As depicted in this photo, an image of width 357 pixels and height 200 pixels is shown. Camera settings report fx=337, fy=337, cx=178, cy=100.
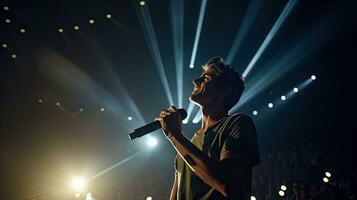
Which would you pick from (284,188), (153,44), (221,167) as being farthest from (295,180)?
(221,167)

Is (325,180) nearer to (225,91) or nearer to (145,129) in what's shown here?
(225,91)

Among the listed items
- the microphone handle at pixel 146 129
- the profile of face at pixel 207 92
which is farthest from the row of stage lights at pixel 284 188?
the microphone handle at pixel 146 129

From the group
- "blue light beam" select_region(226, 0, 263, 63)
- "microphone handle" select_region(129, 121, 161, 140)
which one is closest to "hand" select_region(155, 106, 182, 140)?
"microphone handle" select_region(129, 121, 161, 140)

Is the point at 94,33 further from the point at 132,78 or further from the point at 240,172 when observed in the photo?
the point at 240,172

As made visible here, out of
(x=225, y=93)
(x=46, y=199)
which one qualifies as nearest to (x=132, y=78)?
(x=46, y=199)

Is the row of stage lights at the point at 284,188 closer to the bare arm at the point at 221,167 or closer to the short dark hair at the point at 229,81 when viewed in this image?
Answer: the short dark hair at the point at 229,81

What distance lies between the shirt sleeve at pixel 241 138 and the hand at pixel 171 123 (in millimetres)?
205

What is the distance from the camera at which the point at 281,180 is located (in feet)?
18.7

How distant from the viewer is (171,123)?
1453 millimetres

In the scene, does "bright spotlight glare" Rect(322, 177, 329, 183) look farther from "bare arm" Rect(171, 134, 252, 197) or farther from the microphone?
"bare arm" Rect(171, 134, 252, 197)

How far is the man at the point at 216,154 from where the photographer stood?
128 centimetres

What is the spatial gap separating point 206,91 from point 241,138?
0.43 metres

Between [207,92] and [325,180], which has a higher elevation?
[207,92]

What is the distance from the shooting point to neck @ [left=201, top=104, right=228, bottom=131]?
5.44 feet
